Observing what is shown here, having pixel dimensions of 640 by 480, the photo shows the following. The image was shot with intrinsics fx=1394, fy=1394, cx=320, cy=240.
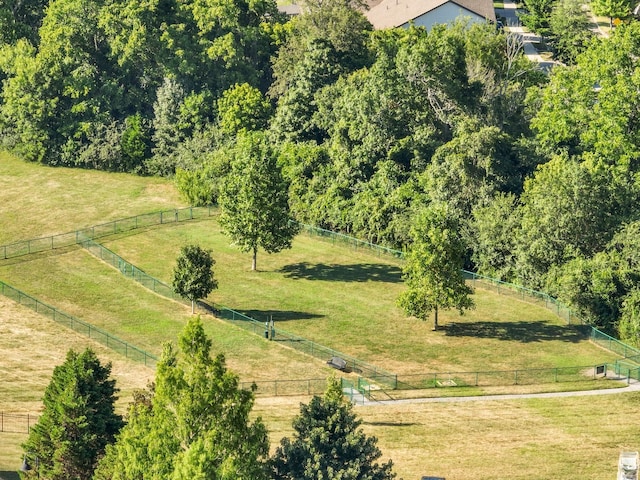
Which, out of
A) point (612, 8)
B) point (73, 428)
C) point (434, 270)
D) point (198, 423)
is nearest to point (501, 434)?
point (434, 270)

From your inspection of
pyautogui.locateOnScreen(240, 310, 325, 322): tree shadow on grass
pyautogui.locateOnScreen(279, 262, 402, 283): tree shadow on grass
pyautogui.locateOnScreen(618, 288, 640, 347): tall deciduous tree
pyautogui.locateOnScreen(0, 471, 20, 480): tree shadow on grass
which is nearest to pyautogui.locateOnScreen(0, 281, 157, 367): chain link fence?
pyautogui.locateOnScreen(240, 310, 325, 322): tree shadow on grass

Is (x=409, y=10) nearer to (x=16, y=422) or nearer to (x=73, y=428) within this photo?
(x=16, y=422)

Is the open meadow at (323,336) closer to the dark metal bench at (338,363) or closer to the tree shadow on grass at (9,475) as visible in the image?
the tree shadow on grass at (9,475)

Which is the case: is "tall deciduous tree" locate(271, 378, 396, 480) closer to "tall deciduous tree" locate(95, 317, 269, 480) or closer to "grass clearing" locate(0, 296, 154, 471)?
"tall deciduous tree" locate(95, 317, 269, 480)

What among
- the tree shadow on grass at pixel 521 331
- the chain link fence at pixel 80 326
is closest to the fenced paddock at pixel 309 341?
the chain link fence at pixel 80 326

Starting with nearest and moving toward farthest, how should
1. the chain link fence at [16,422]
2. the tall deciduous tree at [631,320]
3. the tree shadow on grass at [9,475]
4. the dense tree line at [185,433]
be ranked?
the dense tree line at [185,433], the tree shadow on grass at [9,475], the chain link fence at [16,422], the tall deciduous tree at [631,320]
